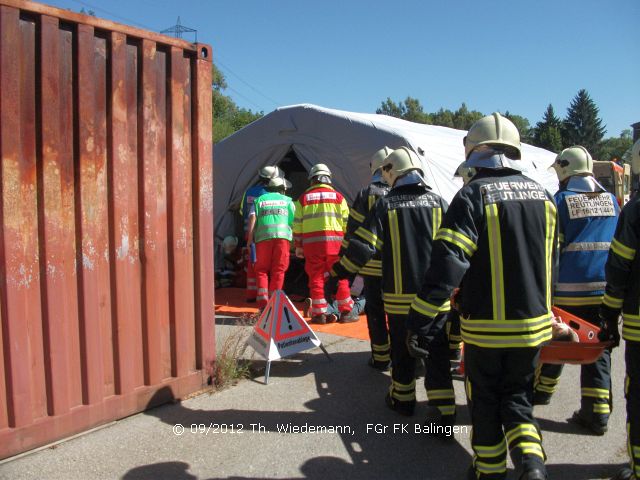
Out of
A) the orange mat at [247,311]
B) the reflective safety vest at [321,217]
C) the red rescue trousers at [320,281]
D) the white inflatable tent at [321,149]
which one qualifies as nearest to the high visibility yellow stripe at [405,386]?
the orange mat at [247,311]

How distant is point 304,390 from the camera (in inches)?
193

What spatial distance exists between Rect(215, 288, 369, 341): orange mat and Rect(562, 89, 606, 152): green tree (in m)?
65.2

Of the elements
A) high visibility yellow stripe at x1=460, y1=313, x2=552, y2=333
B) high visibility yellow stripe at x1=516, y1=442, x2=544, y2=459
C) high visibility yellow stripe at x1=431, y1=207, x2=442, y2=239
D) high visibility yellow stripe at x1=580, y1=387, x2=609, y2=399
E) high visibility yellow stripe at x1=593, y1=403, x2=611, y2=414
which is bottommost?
high visibility yellow stripe at x1=593, y1=403, x2=611, y2=414

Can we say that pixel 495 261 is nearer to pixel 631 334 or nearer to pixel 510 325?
pixel 510 325

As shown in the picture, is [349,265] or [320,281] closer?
[349,265]

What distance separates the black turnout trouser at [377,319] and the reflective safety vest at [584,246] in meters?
1.56

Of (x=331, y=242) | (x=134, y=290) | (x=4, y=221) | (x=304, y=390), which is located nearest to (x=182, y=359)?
(x=134, y=290)

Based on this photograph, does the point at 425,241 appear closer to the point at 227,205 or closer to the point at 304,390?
the point at 304,390

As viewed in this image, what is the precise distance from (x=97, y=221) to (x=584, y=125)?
7191cm

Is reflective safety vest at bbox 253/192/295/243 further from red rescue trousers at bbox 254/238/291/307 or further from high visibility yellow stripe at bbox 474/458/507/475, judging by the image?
high visibility yellow stripe at bbox 474/458/507/475

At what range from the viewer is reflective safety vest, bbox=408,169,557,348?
301 cm

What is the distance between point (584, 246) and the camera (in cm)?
435

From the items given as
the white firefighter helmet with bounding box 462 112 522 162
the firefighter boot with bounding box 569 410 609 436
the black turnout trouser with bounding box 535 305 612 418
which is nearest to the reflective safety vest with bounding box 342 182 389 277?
the white firefighter helmet with bounding box 462 112 522 162

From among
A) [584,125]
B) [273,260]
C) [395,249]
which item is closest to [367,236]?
[395,249]
